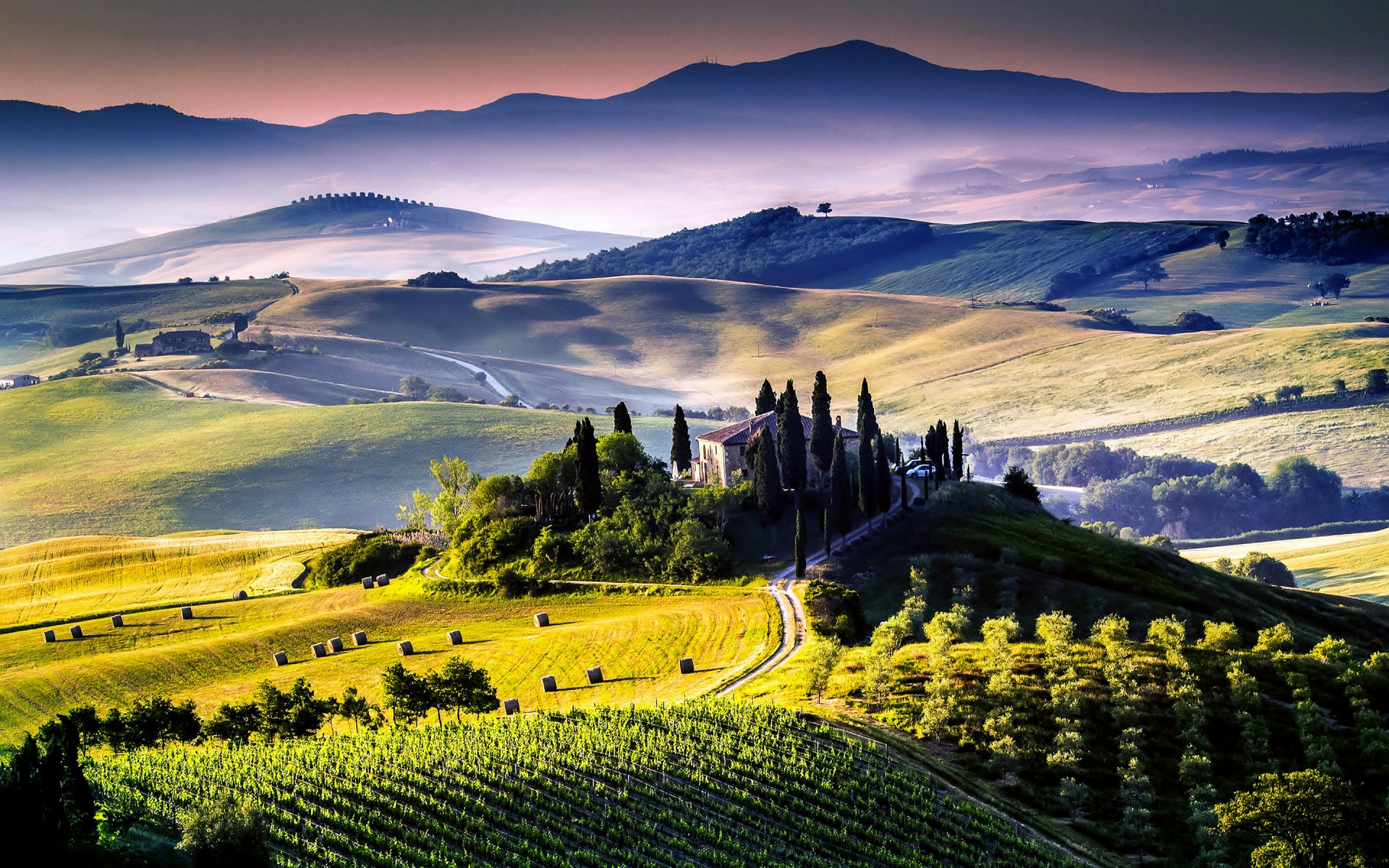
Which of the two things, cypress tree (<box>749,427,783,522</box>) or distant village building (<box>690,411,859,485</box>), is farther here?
distant village building (<box>690,411,859,485</box>)

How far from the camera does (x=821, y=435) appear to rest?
107812 millimetres

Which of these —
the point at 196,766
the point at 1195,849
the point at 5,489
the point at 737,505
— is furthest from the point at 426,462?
the point at 1195,849

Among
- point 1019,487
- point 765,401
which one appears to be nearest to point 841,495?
point 1019,487

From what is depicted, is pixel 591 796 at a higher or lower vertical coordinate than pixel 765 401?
lower

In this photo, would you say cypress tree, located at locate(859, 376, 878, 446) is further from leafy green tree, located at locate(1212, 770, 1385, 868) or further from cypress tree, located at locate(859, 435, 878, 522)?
leafy green tree, located at locate(1212, 770, 1385, 868)

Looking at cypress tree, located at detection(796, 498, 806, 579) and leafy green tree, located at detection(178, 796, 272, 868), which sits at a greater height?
leafy green tree, located at detection(178, 796, 272, 868)

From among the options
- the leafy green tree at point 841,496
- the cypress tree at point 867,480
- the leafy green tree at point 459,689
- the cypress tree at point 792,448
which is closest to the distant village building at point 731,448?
the cypress tree at point 792,448

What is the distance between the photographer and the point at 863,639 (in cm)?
7612

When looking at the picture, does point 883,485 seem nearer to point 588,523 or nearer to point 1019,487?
point 1019,487

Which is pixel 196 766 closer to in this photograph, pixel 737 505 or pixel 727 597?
pixel 727 597

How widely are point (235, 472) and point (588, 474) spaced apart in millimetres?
99356

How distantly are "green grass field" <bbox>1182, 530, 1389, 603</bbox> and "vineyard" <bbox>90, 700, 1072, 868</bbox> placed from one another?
108387 millimetres

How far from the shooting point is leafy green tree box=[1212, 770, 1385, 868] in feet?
155

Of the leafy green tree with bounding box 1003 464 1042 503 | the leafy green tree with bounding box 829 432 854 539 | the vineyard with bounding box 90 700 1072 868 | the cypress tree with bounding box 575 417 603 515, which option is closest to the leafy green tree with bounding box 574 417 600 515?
the cypress tree with bounding box 575 417 603 515
